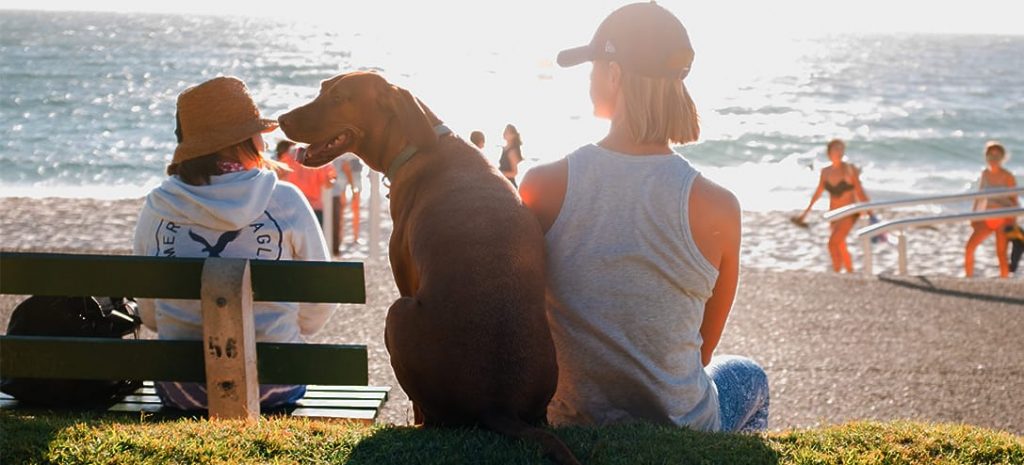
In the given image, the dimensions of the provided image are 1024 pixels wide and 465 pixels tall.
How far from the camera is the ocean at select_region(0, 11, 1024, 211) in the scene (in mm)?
35594

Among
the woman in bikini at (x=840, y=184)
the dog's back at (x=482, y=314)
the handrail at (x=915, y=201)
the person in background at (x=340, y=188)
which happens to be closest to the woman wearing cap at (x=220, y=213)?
the dog's back at (x=482, y=314)

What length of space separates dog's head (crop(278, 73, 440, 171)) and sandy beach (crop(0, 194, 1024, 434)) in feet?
8.89

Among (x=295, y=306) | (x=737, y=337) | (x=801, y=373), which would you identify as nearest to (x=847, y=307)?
(x=737, y=337)

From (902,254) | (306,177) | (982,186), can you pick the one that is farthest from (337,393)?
(982,186)

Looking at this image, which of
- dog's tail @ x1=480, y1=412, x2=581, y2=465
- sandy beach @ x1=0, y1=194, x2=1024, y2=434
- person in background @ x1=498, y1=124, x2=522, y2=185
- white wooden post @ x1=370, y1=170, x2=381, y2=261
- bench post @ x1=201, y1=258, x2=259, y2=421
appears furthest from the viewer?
person in background @ x1=498, y1=124, x2=522, y2=185

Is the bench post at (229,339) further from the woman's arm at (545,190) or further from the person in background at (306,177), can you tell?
the person in background at (306,177)

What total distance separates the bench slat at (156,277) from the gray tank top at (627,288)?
80 cm

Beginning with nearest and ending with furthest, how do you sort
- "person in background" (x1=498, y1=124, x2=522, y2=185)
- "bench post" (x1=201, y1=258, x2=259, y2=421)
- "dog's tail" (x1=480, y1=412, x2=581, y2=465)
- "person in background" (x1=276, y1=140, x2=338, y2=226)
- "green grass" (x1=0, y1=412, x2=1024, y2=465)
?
"dog's tail" (x1=480, y1=412, x2=581, y2=465)
"green grass" (x1=0, y1=412, x2=1024, y2=465)
"bench post" (x1=201, y1=258, x2=259, y2=421)
"person in background" (x1=276, y1=140, x2=338, y2=226)
"person in background" (x1=498, y1=124, x2=522, y2=185)

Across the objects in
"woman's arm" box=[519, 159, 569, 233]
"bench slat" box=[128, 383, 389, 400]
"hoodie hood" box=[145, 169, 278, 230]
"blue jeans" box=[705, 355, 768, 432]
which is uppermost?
"woman's arm" box=[519, 159, 569, 233]

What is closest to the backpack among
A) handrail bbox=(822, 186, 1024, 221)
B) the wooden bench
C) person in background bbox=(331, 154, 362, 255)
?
the wooden bench

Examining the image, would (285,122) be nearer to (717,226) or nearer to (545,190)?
(545,190)

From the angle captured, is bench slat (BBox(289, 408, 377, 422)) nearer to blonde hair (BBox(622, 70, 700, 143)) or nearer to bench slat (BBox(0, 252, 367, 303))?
bench slat (BBox(0, 252, 367, 303))

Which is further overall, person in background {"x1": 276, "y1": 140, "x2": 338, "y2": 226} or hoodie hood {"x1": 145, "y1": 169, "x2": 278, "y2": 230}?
person in background {"x1": 276, "y1": 140, "x2": 338, "y2": 226}

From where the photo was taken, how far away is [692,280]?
352 cm
